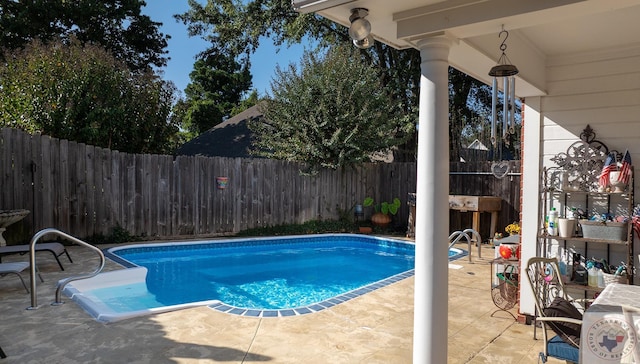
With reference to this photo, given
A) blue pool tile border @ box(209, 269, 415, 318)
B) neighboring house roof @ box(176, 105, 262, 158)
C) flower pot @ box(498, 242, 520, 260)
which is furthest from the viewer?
neighboring house roof @ box(176, 105, 262, 158)

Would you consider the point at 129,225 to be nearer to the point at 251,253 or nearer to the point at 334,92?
the point at 251,253

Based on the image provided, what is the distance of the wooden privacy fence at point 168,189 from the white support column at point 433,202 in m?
7.35

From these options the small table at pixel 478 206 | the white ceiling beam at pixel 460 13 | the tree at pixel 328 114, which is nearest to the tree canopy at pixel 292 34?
the tree at pixel 328 114

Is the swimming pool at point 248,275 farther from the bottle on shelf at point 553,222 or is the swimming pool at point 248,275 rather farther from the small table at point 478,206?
the bottle on shelf at point 553,222

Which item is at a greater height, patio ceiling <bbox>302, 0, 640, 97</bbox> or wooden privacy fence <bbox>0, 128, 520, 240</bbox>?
patio ceiling <bbox>302, 0, 640, 97</bbox>

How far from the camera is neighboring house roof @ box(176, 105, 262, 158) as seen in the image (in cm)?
1334

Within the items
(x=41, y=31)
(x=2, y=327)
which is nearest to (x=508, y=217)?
(x=2, y=327)

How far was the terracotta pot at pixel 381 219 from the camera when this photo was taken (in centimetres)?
1086

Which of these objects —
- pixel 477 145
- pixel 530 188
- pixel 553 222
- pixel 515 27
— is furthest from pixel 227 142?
pixel 515 27

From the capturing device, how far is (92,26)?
1472 centimetres

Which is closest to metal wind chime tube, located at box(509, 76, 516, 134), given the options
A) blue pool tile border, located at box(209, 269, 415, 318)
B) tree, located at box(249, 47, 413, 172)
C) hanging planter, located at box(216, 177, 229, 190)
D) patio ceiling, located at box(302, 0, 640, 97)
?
patio ceiling, located at box(302, 0, 640, 97)

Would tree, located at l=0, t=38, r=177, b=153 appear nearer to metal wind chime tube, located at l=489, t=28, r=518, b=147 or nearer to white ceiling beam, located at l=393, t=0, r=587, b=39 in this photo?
white ceiling beam, located at l=393, t=0, r=587, b=39

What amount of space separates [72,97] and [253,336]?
24.8 feet

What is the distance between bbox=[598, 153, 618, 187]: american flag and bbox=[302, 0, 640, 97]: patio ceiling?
0.81 metres
